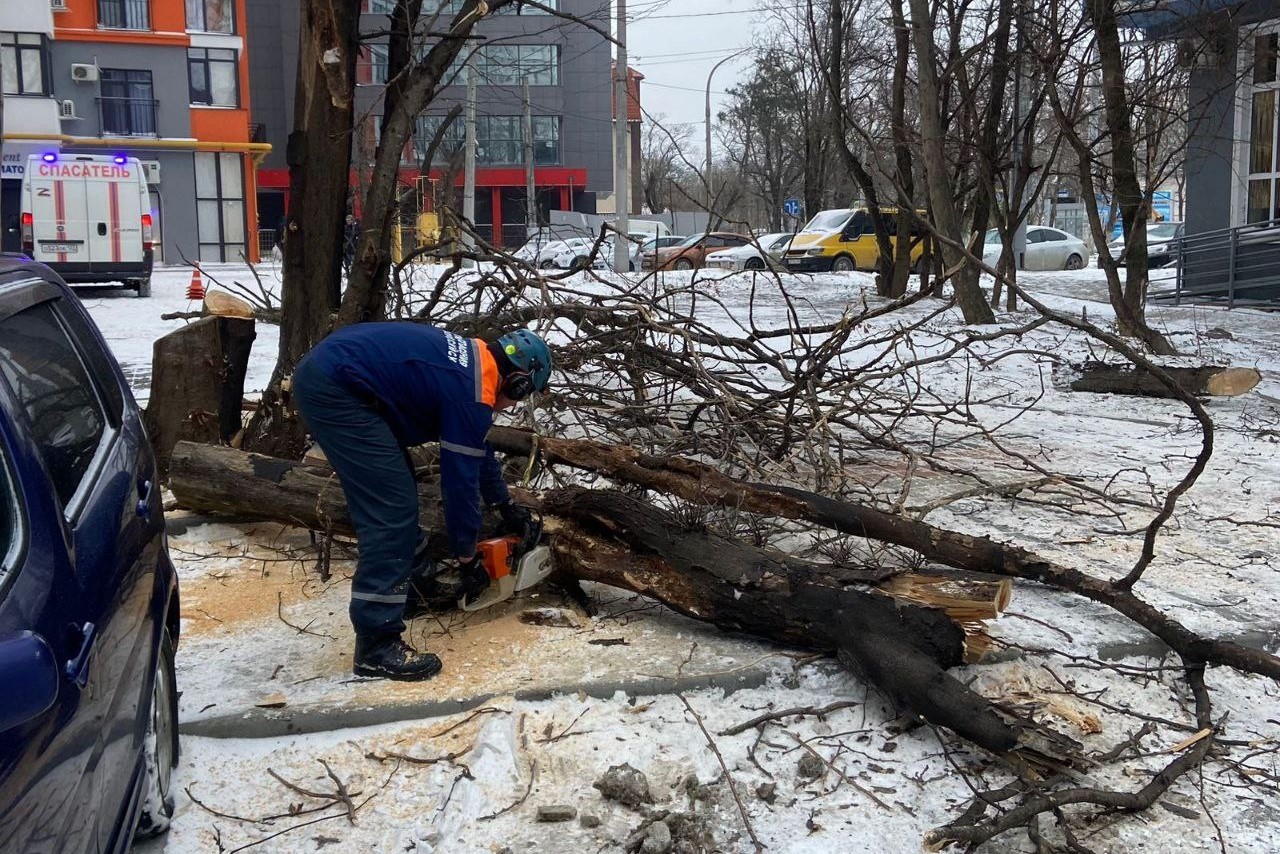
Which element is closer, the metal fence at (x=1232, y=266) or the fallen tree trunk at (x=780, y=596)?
the fallen tree trunk at (x=780, y=596)

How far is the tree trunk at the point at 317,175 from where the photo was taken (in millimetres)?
6750

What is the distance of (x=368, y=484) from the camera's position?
3.96 metres

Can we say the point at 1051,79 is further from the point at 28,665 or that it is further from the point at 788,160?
the point at 788,160

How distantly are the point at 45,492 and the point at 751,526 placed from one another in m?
3.25

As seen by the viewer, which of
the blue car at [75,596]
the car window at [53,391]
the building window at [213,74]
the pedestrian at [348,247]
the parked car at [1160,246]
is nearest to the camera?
the blue car at [75,596]

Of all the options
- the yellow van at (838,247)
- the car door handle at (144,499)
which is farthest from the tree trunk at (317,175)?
the yellow van at (838,247)

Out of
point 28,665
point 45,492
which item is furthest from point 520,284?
point 28,665

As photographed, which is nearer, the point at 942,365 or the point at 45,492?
the point at 45,492

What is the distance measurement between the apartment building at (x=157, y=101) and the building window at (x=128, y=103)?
0.10 feet

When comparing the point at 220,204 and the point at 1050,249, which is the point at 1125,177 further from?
the point at 220,204

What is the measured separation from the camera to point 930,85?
1313cm

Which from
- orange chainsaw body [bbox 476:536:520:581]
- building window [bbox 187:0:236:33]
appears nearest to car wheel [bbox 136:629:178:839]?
orange chainsaw body [bbox 476:536:520:581]

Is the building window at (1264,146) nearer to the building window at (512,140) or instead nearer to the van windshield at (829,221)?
the van windshield at (829,221)

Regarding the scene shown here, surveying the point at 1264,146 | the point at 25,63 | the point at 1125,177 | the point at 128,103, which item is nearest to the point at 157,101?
the point at 128,103
